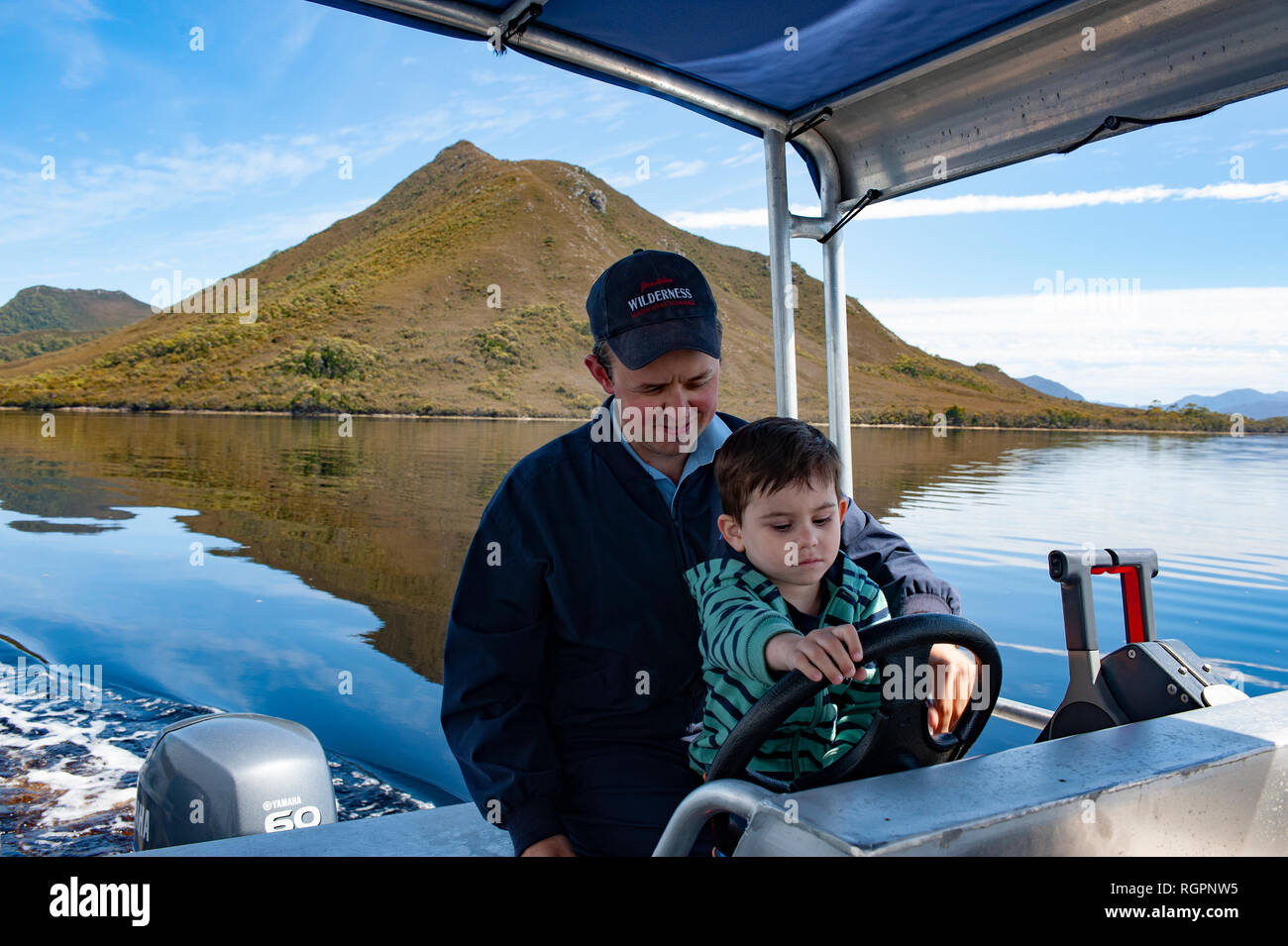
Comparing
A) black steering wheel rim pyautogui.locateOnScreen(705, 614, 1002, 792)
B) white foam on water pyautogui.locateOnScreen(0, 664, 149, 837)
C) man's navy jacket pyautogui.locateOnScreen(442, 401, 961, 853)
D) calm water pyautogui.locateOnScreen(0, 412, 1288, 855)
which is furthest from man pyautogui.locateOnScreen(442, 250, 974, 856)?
white foam on water pyautogui.locateOnScreen(0, 664, 149, 837)

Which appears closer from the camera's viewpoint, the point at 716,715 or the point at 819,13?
the point at 716,715

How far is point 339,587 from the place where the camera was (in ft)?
40.9

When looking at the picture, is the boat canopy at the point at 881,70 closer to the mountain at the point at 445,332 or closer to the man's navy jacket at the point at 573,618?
the man's navy jacket at the point at 573,618

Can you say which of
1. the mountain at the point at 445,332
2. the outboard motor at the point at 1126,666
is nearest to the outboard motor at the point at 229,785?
the outboard motor at the point at 1126,666

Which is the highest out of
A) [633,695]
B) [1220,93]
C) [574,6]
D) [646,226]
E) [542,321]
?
[646,226]

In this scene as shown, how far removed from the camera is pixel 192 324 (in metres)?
81.5

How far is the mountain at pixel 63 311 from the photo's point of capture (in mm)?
120200

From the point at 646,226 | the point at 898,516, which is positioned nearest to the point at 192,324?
the point at 646,226

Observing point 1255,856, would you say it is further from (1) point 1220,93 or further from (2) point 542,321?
(2) point 542,321

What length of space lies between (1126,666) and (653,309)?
944 millimetres

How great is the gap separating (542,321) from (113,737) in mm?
62915

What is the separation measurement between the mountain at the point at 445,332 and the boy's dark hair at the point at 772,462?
38530mm

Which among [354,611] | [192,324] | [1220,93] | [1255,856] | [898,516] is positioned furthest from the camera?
[192,324]

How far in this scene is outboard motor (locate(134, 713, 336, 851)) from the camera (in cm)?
199
